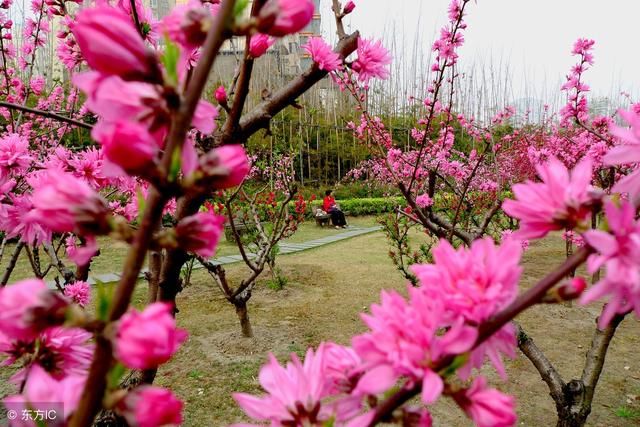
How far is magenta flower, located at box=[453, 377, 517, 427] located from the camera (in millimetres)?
529

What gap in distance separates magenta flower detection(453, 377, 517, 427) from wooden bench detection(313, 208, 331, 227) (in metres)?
13.4

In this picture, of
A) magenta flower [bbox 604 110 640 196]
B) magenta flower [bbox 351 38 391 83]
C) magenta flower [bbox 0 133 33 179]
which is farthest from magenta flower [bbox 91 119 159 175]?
magenta flower [bbox 351 38 391 83]

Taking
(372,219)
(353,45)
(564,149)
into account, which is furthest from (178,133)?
(372,219)

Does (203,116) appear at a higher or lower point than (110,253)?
higher

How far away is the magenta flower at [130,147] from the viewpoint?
1.42 ft

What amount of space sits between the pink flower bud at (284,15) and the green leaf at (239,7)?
2cm

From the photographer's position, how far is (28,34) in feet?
15.9

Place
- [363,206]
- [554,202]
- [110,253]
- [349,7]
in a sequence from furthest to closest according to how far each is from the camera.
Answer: [363,206] < [110,253] < [349,7] < [554,202]

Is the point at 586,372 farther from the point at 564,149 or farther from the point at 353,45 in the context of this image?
the point at 564,149

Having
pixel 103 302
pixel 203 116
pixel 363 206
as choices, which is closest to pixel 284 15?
pixel 203 116

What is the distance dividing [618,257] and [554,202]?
11 centimetres

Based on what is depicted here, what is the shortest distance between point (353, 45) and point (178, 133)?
140cm

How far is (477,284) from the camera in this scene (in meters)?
0.57

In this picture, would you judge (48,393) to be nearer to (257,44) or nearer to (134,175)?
(134,175)
